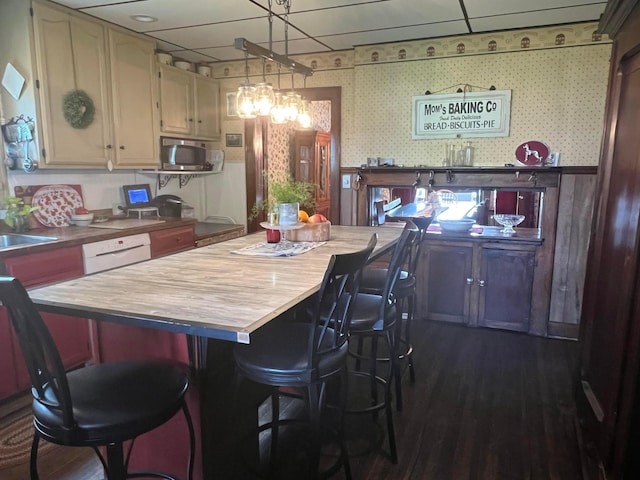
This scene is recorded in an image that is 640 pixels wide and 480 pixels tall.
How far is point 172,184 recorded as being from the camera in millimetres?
4758

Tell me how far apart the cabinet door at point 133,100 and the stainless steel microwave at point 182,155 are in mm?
129

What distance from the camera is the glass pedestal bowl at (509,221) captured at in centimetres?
393

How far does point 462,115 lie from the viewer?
398 cm

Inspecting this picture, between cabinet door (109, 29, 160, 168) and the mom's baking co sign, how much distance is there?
232 centimetres

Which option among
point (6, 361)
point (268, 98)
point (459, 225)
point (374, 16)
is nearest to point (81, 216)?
point (6, 361)

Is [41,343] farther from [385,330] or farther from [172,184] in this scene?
[172,184]

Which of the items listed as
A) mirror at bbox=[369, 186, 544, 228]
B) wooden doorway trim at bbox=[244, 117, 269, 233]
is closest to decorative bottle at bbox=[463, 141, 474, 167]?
mirror at bbox=[369, 186, 544, 228]

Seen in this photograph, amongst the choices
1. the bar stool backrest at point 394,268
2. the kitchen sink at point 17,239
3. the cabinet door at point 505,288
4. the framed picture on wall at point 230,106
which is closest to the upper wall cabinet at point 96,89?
the kitchen sink at point 17,239

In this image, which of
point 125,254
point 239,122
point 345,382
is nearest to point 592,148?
point 345,382

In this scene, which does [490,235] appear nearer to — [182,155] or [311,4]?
[311,4]

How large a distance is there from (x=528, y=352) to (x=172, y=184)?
3.65m

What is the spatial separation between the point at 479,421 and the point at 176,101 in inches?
144

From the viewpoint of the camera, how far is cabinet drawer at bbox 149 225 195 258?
373 centimetres

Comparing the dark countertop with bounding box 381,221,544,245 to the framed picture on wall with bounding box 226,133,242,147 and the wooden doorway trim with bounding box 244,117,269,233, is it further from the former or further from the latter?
the framed picture on wall with bounding box 226,133,242,147
